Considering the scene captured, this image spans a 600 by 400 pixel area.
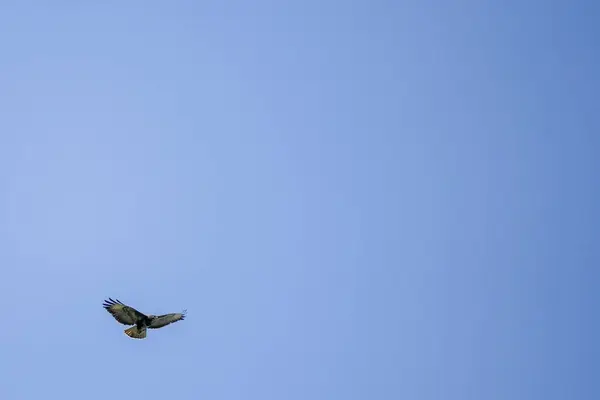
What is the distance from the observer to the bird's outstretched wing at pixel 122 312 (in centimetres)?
9238

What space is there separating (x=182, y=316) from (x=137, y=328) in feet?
9.17

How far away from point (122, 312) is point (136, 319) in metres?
0.94

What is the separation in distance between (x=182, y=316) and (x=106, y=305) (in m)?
4.58

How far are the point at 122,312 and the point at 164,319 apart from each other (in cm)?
256

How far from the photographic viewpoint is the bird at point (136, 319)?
303 feet

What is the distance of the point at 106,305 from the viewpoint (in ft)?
303

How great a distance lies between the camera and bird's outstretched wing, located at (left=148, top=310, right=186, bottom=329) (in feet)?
305

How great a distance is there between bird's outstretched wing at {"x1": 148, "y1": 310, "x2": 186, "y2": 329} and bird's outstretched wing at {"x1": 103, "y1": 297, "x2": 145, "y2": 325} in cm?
85

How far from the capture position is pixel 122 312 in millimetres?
92750

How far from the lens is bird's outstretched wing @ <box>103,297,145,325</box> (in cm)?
9238

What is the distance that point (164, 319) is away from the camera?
93250 mm

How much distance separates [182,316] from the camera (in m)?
93.1

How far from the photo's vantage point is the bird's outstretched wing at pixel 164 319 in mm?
93000

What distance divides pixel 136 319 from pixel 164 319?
1.68 meters
